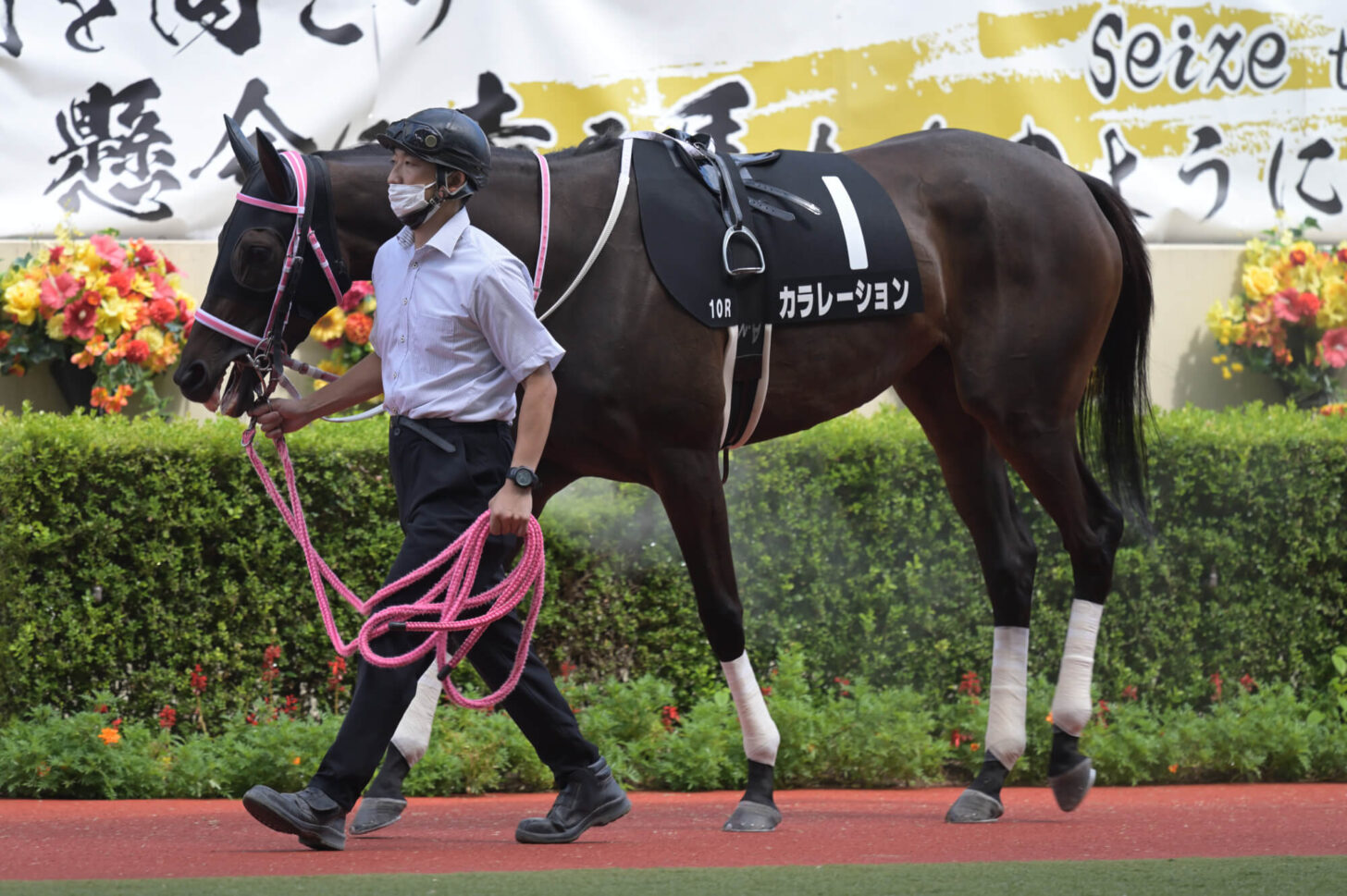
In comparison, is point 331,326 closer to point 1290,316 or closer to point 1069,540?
point 1069,540

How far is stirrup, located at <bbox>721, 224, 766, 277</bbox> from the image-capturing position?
15.3 ft

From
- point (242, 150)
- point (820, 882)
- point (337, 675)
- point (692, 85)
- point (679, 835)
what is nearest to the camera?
point (820, 882)

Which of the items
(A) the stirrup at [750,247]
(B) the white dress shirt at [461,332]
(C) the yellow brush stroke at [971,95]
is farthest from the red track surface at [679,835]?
(C) the yellow brush stroke at [971,95]

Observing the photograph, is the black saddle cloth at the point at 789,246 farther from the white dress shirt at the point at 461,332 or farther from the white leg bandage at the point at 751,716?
the white leg bandage at the point at 751,716

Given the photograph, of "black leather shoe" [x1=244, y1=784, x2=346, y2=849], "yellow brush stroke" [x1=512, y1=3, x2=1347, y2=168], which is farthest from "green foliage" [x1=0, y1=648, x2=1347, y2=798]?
"yellow brush stroke" [x1=512, y1=3, x2=1347, y2=168]

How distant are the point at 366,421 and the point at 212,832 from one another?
233 centimetres

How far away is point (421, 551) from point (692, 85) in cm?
441

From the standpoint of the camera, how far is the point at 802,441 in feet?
21.1

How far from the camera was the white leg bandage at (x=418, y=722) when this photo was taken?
4.69 m

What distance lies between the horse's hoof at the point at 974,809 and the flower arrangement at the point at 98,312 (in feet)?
13.5

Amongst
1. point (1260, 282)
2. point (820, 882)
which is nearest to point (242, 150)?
point (820, 882)

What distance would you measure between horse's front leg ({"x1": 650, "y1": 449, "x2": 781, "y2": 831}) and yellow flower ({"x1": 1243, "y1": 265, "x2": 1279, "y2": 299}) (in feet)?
15.4

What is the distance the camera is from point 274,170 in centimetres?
423

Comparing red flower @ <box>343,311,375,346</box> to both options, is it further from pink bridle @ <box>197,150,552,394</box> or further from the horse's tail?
the horse's tail
